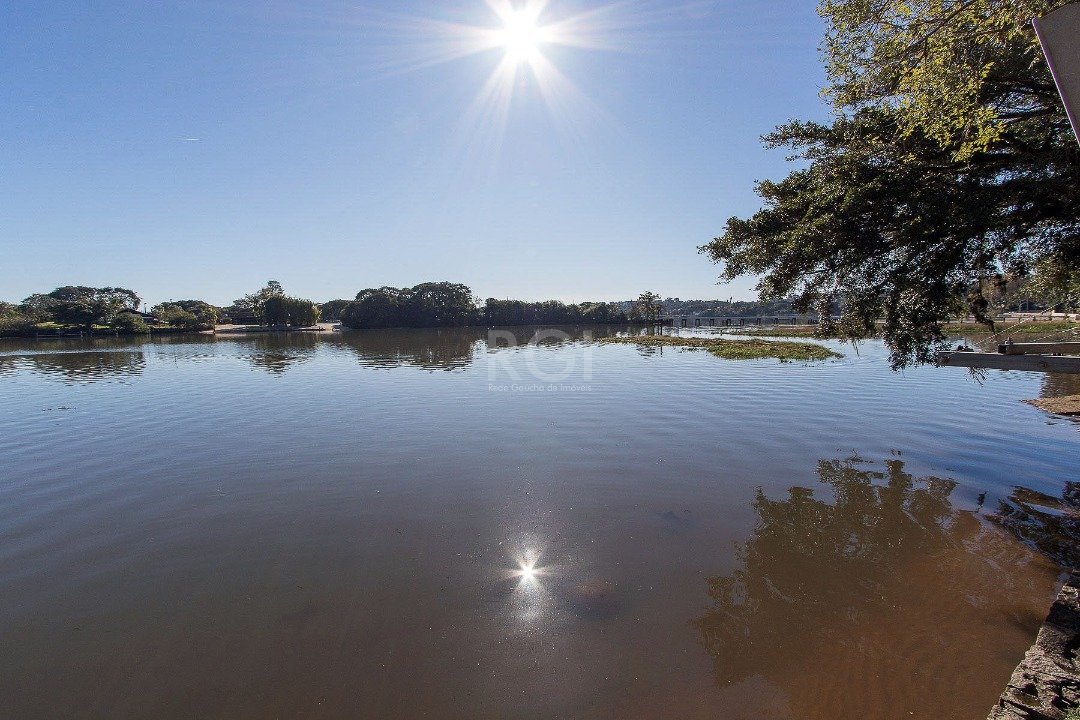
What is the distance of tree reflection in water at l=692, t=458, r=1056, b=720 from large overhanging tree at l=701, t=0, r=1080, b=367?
511 cm

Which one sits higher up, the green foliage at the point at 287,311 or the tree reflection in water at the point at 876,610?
the green foliage at the point at 287,311

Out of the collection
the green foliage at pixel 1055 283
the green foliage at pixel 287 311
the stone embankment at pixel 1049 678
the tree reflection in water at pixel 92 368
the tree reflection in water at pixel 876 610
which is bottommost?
the tree reflection in water at pixel 876 610

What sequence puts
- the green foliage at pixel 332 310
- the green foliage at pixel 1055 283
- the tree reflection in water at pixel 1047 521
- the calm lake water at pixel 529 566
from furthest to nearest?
the green foliage at pixel 332 310 < the green foliage at pixel 1055 283 < the tree reflection in water at pixel 1047 521 < the calm lake water at pixel 529 566

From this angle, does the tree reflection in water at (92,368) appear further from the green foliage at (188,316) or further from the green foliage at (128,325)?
the green foliage at (188,316)

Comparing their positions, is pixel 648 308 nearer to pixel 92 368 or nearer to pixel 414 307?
pixel 414 307

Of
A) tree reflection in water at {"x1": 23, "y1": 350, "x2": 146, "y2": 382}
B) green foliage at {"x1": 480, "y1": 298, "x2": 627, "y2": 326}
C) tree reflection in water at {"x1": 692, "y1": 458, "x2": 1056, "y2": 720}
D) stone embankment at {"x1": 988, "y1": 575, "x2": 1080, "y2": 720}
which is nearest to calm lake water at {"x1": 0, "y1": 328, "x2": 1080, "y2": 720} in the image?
tree reflection in water at {"x1": 692, "y1": 458, "x2": 1056, "y2": 720}

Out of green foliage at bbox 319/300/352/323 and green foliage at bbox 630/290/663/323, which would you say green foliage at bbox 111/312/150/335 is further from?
green foliage at bbox 630/290/663/323

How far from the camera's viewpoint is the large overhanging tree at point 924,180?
24.2ft

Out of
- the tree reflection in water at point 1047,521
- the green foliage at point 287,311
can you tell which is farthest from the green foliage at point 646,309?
the tree reflection in water at point 1047,521

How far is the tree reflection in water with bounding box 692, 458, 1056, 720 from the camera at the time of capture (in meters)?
4.82

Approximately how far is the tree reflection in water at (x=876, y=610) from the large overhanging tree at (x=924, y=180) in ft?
16.8

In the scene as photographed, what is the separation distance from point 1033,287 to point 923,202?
755 cm

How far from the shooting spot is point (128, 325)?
3829 inches

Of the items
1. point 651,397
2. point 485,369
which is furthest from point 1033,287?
point 485,369
